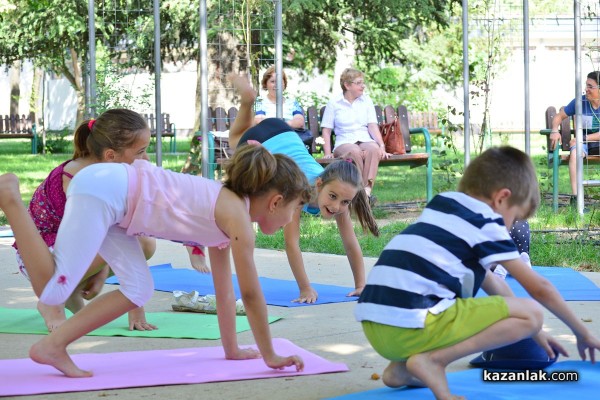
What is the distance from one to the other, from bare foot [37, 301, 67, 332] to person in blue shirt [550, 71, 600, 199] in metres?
7.10

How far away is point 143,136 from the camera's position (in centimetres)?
485

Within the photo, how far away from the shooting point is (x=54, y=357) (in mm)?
3984

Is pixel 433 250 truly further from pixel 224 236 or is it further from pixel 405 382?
pixel 224 236

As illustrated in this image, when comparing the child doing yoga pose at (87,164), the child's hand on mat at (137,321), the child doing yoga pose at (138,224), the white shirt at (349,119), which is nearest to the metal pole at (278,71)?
the white shirt at (349,119)

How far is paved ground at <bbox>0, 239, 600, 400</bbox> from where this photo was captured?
12.6ft

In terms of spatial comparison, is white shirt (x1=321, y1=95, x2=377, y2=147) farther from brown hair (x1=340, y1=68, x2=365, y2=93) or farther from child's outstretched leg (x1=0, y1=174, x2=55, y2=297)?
child's outstretched leg (x1=0, y1=174, x2=55, y2=297)

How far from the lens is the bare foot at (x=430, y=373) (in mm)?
3416

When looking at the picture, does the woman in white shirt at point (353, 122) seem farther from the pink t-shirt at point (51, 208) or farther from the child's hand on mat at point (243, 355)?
the child's hand on mat at point (243, 355)

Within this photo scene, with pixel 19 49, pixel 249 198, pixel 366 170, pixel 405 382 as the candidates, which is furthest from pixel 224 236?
pixel 19 49

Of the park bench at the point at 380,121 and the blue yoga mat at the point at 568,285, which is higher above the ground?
the park bench at the point at 380,121

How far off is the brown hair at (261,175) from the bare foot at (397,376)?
834 millimetres

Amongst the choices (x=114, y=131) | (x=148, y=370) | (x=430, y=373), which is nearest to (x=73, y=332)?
(x=148, y=370)

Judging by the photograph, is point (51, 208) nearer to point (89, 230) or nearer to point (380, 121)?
point (89, 230)

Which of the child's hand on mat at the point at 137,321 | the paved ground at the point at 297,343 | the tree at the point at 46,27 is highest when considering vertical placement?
the tree at the point at 46,27
